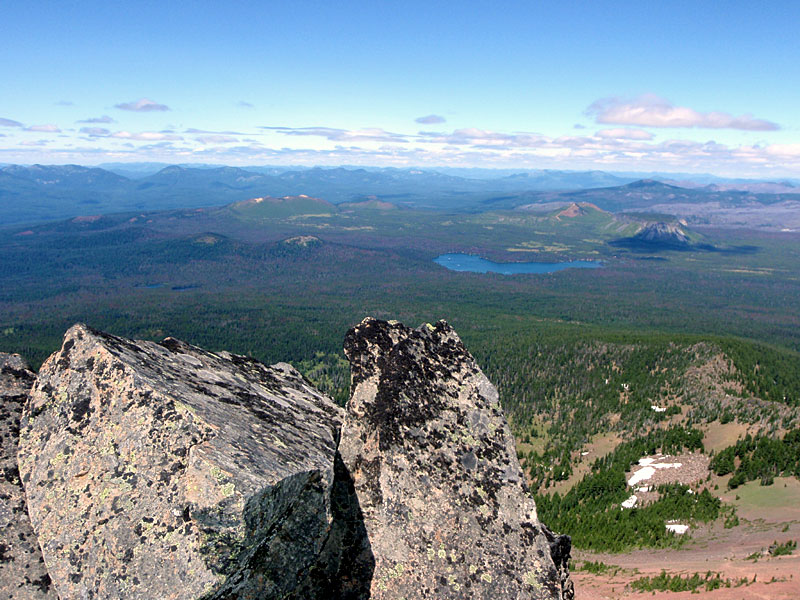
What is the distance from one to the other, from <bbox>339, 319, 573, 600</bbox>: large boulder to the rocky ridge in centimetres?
3

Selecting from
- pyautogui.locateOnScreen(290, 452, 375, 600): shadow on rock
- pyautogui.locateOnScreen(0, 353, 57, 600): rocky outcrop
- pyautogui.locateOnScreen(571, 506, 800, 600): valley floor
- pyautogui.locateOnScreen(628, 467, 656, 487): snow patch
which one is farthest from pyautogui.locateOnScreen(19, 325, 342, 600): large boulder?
pyautogui.locateOnScreen(628, 467, 656, 487): snow patch

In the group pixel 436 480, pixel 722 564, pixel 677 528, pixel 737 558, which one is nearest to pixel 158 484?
pixel 436 480

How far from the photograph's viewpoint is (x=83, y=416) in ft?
24.9

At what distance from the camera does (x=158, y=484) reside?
679 cm

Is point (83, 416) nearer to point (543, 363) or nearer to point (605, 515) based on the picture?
point (605, 515)

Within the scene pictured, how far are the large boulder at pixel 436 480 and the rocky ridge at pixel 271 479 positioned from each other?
29 millimetres

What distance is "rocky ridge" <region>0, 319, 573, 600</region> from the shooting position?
258 inches

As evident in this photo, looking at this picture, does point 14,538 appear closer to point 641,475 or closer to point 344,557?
point 344,557

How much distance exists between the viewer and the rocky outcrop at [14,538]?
6918 mm

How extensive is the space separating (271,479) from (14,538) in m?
3.91

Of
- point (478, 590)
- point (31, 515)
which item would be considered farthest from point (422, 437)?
point (31, 515)

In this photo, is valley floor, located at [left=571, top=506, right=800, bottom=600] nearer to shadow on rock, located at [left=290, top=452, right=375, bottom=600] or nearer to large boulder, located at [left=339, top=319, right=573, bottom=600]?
large boulder, located at [left=339, top=319, right=573, bottom=600]

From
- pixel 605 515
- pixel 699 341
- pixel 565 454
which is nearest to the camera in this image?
pixel 605 515

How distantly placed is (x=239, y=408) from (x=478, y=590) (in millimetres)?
5158
